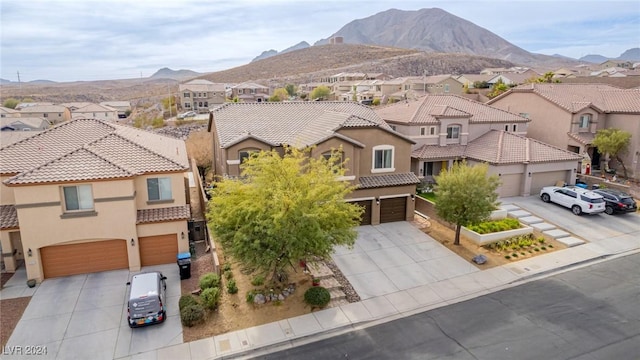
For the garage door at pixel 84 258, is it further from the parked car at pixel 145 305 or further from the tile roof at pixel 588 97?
the tile roof at pixel 588 97

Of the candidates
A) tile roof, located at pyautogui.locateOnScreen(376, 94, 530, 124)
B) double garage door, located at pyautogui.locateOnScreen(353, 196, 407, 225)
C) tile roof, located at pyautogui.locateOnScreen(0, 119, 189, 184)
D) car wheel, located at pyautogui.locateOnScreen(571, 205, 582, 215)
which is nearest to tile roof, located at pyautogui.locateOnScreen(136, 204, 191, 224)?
tile roof, located at pyautogui.locateOnScreen(0, 119, 189, 184)

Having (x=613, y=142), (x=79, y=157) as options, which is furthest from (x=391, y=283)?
(x=613, y=142)

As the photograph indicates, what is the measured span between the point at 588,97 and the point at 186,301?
43.6 metres

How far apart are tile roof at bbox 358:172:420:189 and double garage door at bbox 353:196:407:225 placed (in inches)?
44.6

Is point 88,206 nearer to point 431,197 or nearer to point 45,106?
point 431,197

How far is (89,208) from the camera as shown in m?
19.2

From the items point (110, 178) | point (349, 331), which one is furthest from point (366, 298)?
point (110, 178)

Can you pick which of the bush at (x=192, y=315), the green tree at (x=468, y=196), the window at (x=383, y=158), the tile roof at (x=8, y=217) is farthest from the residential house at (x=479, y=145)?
the tile roof at (x=8, y=217)

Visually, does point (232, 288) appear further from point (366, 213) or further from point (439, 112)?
point (439, 112)

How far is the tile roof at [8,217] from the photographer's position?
19.0 metres

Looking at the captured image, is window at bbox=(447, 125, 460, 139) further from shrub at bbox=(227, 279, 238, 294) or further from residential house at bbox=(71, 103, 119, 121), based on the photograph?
residential house at bbox=(71, 103, 119, 121)

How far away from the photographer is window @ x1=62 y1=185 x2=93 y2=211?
1888 centimetres

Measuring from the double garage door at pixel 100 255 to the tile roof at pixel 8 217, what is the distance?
2.04m

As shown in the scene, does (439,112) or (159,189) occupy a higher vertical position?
(439,112)
